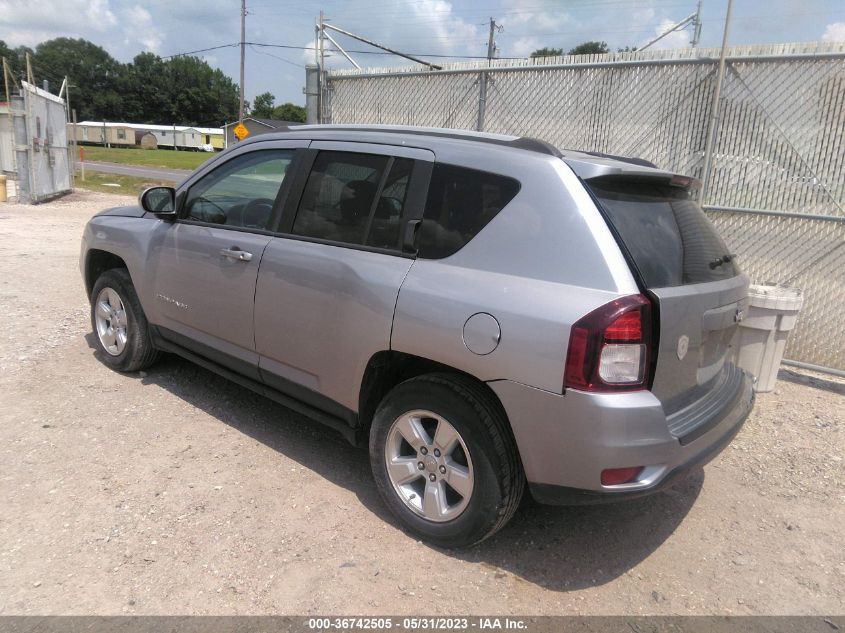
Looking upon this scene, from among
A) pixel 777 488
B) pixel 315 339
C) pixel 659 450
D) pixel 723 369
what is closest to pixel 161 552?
pixel 315 339

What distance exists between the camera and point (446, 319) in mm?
2803

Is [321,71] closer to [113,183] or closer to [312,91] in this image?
[312,91]

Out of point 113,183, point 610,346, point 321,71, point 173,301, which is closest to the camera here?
point 610,346

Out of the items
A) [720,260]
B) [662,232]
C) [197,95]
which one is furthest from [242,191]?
[197,95]

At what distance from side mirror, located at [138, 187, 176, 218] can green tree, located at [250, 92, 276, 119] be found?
4702 inches

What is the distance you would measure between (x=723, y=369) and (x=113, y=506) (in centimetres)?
318

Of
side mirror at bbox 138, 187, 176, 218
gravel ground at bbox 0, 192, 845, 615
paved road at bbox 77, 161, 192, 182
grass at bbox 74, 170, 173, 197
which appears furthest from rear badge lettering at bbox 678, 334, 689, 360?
paved road at bbox 77, 161, 192, 182

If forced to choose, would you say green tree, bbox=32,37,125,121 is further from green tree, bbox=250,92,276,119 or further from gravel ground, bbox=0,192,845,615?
gravel ground, bbox=0,192,845,615

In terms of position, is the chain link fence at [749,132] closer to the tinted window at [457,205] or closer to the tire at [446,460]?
the tinted window at [457,205]

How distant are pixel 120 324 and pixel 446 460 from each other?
3.17 meters

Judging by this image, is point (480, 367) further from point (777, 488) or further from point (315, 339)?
point (777, 488)

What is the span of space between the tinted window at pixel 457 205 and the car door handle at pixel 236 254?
48.7 inches

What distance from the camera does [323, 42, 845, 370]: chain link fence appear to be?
5.31 metres

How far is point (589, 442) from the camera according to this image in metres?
2.52
